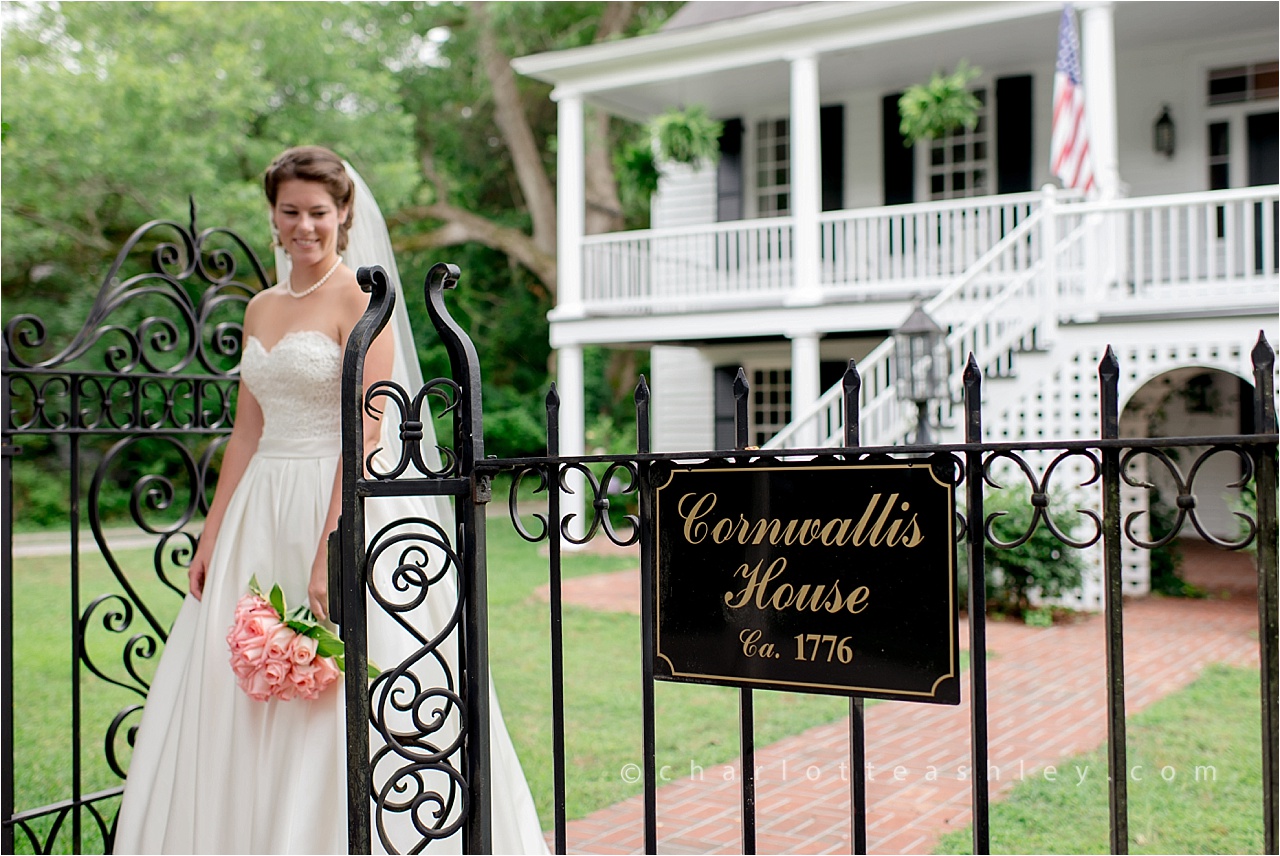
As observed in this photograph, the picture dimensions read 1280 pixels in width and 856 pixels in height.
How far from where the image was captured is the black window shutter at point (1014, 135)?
42.2ft

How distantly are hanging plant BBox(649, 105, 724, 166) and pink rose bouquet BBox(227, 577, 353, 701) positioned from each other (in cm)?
1043

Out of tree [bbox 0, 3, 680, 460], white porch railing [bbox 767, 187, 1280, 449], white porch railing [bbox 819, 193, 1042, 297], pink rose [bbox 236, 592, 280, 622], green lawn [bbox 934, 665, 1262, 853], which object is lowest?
green lawn [bbox 934, 665, 1262, 853]

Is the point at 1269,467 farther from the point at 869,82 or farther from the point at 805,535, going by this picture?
the point at 869,82

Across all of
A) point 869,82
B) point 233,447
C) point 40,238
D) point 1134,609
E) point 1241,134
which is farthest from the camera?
point 40,238

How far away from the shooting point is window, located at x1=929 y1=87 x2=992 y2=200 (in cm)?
1336

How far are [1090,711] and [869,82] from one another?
379 inches

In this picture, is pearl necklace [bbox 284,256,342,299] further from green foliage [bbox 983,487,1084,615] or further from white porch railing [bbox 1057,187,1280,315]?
white porch railing [bbox 1057,187,1280,315]

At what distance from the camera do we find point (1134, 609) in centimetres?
915

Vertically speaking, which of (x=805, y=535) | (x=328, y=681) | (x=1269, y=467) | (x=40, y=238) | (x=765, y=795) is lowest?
(x=765, y=795)

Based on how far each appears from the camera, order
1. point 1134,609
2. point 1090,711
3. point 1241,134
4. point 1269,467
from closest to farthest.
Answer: point 1269,467 → point 1090,711 → point 1134,609 → point 1241,134

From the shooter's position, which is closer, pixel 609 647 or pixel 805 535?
pixel 805 535

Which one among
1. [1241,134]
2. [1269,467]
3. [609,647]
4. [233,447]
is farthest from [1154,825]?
[1241,134]

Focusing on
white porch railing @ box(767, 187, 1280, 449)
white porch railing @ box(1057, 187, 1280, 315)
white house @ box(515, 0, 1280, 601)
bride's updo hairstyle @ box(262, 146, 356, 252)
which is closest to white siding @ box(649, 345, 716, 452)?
white house @ box(515, 0, 1280, 601)

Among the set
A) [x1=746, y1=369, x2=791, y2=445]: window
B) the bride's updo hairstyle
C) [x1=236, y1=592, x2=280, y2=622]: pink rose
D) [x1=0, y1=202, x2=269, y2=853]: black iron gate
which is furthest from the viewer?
[x1=746, y1=369, x2=791, y2=445]: window
